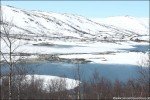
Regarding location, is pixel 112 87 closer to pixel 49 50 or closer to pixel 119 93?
pixel 119 93

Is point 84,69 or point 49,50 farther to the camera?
point 49,50

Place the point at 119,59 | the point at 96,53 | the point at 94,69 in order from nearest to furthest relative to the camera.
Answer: the point at 94,69 < the point at 119,59 < the point at 96,53

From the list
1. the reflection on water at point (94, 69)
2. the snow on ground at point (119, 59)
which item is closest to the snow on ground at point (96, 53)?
the snow on ground at point (119, 59)

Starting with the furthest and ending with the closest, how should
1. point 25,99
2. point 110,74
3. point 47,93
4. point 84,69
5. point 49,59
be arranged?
point 49,59 < point 84,69 < point 110,74 < point 47,93 < point 25,99

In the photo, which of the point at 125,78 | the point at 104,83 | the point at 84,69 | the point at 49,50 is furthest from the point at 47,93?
the point at 49,50

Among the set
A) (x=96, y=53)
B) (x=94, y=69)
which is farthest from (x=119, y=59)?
(x=96, y=53)

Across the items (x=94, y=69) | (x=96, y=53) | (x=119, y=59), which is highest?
(x=96, y=53)

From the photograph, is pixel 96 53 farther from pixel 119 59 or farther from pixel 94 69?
pixel 94 69

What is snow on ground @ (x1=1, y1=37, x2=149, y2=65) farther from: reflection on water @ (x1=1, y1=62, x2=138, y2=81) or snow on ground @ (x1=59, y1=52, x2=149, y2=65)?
reflection on water @ (x1=1, y1=62, x2=138, y2=81)

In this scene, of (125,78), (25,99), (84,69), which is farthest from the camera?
(84,69)

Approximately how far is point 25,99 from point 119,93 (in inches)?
336

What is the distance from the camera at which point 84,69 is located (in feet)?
181

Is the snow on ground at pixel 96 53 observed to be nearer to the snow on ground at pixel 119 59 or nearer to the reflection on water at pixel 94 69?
the snow on ground at pixel 119 59

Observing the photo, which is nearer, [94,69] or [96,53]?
[94,69]
